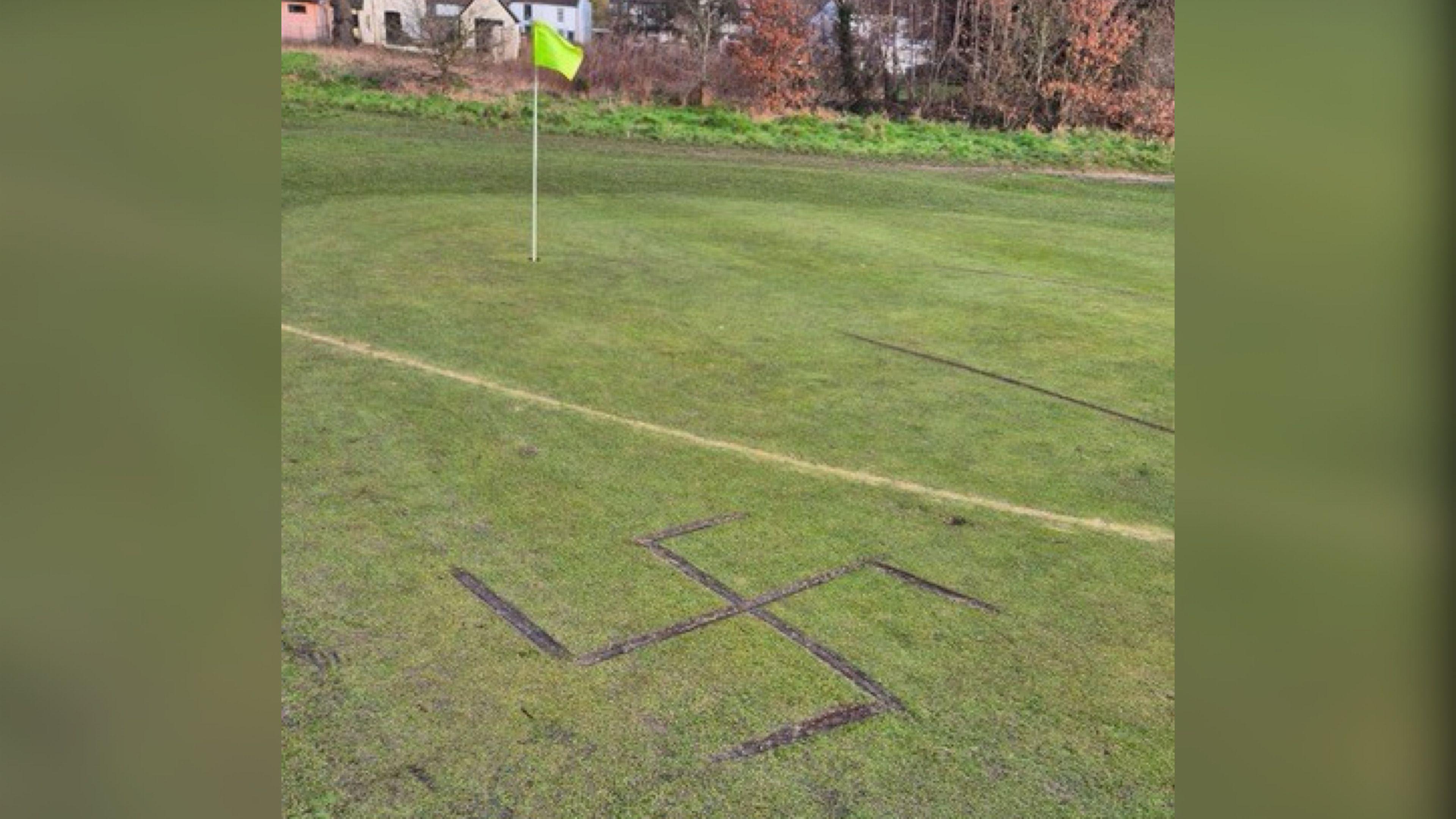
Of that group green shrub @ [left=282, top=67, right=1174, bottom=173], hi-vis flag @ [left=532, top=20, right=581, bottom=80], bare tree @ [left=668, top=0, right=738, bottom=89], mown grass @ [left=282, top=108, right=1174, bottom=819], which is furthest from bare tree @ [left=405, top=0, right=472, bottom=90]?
hi-vis flag @ [left=532, top=20, right=581, bottom=80]

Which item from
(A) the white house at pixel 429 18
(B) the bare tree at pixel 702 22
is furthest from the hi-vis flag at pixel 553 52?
(B) the bare tree at pixel 702 22

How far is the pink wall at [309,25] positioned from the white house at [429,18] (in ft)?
0.69

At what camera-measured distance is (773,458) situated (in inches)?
126

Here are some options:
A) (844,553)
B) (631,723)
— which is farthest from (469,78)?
(631,723)

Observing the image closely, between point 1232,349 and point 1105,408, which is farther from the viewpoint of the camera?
point 1105,408

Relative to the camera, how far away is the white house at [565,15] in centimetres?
802

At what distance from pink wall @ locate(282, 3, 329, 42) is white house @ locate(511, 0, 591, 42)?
3.78 ft

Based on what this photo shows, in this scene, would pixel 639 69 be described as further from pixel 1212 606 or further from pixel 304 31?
pixel 1212 606

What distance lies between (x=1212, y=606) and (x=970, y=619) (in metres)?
0.71

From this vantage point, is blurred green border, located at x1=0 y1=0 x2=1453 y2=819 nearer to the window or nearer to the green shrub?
the green shrub

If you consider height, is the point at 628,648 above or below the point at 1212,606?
below

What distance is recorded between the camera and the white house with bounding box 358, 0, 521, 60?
24.9 feet

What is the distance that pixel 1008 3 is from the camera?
8805 millimetres

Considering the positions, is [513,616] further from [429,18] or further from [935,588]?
[429,18]
